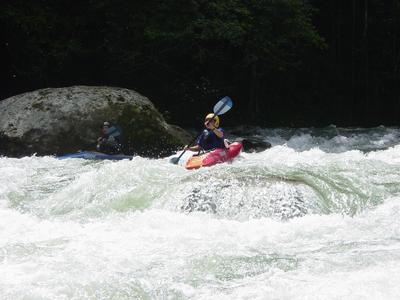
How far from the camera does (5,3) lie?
A: 554 inches

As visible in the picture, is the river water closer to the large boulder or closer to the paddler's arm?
Result: the paddler's arm

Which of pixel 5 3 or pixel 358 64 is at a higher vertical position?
pixel 5 3

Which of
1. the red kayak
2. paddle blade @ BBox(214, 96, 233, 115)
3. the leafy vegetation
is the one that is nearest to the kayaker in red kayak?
the red kayak

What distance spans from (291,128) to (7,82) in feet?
26.8

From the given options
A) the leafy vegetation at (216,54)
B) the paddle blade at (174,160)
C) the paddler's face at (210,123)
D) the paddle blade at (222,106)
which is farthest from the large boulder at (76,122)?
the leafy vegetation at (216,54)

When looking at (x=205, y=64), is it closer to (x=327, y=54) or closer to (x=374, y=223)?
(x=327, y=54)

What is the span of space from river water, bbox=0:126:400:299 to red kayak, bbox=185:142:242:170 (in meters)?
0.27

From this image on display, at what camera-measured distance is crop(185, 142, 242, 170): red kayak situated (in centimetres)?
852

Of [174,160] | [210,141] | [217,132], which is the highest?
[217,132]

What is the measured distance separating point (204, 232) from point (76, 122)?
6531 mm

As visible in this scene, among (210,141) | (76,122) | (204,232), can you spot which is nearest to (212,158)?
(210,141)

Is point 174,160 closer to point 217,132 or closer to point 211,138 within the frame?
point 211,138

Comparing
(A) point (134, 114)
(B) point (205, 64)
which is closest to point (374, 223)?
(A) point (134, 114)

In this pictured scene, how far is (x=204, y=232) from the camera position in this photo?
536cm
